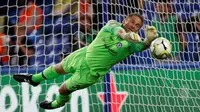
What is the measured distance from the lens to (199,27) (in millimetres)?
5438

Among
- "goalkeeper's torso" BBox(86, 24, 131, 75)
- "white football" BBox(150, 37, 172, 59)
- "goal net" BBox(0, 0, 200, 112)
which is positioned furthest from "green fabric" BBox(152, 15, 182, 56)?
"white football" BBox(150, 37, 172, 59)

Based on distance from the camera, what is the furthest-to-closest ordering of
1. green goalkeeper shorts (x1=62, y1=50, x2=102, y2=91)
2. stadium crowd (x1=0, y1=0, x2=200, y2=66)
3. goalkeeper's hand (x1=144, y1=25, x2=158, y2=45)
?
1. stadium crowd (x1=0, y1=0, x2=200, y2=66)
2. green goalkeeper shorts (x1=62, y1=50, x2=102, y2=91)
3. goalkeeper's hand (x1=144, y1=25, x2=158, y2=45)

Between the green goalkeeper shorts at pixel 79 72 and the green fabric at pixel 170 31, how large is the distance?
1414 mm

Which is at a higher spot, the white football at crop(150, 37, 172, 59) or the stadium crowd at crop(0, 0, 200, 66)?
the stadium crowd at crop(0, 0, 200, 66)

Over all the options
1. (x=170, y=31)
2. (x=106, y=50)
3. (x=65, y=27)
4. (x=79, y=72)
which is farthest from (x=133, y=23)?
(x=65, y=27)

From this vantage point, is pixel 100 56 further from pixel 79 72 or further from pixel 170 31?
pixel 170 31

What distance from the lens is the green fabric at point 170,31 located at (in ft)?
16.8

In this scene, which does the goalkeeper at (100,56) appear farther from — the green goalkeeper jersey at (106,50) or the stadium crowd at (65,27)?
the stadium crowd at (65,27)

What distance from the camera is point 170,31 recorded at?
17.1 ft

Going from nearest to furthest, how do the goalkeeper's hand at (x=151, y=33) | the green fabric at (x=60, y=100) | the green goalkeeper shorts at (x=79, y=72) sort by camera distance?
the goalkeeper's hand at (x=151, y=33) → the green goalkeeper shorts at (x=79, y=72) → the green fabric at (x=60, y=100)

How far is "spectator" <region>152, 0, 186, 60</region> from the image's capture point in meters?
5.14

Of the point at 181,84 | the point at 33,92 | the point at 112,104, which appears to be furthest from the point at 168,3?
the point at 33,92

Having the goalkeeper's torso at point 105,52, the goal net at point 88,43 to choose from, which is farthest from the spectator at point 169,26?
the goalkeeper's torso at point 105,52

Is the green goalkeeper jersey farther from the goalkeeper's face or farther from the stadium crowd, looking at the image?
the stadium crowd
